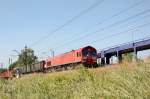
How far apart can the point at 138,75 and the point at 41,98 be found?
8.78 feet

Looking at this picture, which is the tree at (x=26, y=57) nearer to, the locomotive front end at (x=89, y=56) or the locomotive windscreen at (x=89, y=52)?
the locomotive windscreen at (x=89, y=52)

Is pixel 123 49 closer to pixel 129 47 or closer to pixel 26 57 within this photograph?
pixel 129 47

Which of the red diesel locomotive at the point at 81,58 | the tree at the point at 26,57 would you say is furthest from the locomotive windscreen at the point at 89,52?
the tree at the point at 26,57

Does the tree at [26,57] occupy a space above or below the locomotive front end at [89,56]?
above

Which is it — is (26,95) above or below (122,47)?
below

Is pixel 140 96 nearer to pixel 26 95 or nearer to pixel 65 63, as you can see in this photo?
pixel 26 95

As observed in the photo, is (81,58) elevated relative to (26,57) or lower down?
lower down

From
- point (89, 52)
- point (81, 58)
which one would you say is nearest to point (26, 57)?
point (89, 52)

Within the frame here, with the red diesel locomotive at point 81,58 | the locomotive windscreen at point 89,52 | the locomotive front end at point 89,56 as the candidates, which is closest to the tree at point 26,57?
the red diesel locomotive at point 81,58

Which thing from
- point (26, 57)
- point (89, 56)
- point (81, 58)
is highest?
point (26, 57)

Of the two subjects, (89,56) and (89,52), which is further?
(89,52)

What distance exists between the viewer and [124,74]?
258 inches

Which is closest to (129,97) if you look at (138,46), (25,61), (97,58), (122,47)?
(138,46)

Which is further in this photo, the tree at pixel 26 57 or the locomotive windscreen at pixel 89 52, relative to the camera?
the tree at pixel 26 57
